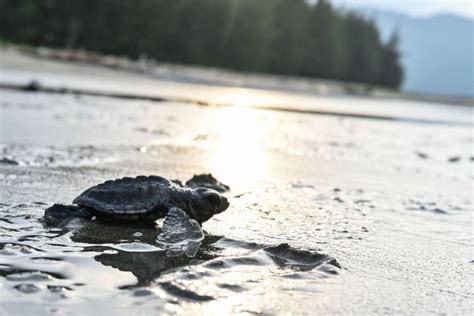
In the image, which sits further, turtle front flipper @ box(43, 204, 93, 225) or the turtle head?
the turtle head

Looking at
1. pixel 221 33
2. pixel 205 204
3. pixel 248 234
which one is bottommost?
pixel 248 234

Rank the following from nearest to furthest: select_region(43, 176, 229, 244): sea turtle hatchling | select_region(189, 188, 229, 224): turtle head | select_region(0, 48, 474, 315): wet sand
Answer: select_region(0, 48, 474, 315): wet sand < select_region(43, 176, 229, 244): sea turtle hatchling < select_region(189, 188, 229, 224): turtle head

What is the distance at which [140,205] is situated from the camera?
9.14 ft

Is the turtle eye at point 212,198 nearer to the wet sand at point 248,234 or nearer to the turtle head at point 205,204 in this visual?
the turtle head at point 205,204

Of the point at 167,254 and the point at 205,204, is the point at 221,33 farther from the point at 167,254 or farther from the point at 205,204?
the point at 167,254

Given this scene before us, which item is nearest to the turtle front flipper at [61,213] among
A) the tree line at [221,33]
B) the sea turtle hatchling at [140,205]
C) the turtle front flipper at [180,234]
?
the sea turtle hatchling at [140,205]

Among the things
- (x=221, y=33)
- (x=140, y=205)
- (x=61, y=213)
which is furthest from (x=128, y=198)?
(x=221, y=33)

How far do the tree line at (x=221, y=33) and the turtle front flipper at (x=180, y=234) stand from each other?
4386 cm

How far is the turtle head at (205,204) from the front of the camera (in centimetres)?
291

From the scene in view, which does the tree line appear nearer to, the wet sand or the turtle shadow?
the wet sand


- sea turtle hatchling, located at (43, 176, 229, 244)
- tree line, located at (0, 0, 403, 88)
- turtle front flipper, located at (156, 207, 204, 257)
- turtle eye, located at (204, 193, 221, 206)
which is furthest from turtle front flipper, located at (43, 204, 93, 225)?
tree line, located at (0, 0, 403, 88)

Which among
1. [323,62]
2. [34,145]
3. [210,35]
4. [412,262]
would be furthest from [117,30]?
[412,262]

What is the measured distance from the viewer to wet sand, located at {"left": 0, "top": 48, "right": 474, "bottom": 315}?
1973mm

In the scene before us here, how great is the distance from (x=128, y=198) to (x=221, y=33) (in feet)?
194
